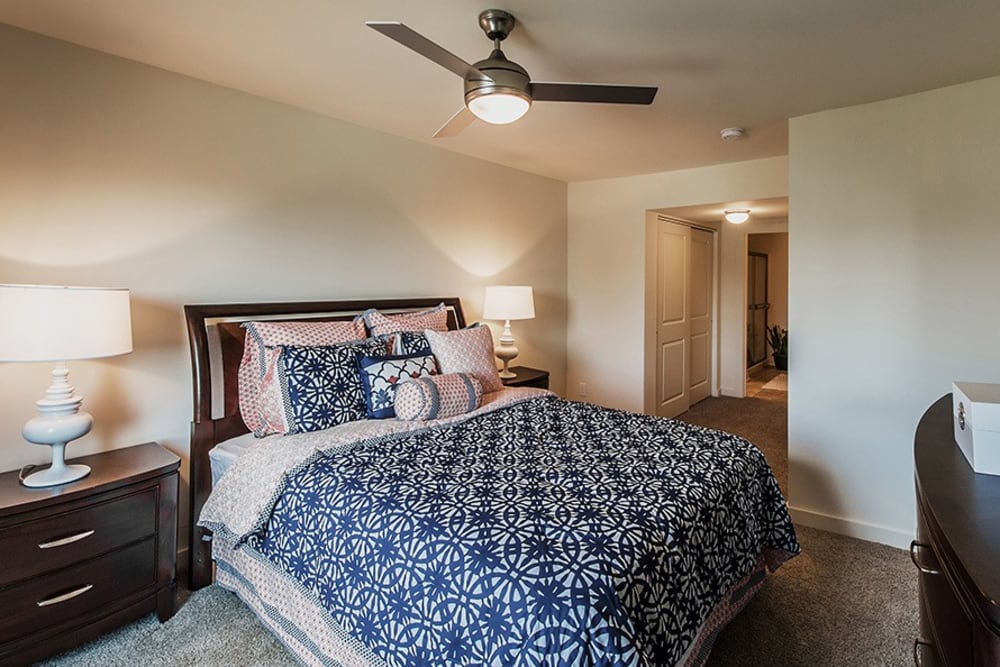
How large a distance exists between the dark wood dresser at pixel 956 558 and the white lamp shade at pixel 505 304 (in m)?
2.77

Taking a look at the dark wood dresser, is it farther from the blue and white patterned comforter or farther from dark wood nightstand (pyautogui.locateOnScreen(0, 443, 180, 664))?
dark wood nightstand (pyautogui.locateOnScreen(0, 443, 180, 664))

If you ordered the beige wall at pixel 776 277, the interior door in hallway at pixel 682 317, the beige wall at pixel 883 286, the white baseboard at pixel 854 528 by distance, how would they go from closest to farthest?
the beige wall at pixel 883 286, the white baseboard at pixel 854 528, the interior door in hallway at pixel 682 317, the beige wall at pixel 776 277

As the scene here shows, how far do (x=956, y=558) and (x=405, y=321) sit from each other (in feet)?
8.79

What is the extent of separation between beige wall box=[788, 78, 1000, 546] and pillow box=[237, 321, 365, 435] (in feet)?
9.08

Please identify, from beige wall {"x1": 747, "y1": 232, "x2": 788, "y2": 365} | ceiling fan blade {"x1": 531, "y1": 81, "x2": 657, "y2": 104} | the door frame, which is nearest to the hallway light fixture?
the door frame

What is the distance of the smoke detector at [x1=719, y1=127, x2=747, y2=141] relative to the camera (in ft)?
10.5

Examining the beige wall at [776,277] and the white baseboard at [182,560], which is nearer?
the white baseboard at [182,560]

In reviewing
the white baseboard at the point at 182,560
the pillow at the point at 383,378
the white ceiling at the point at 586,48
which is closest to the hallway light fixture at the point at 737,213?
the white ceiling at the point at 586,48

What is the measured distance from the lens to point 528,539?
4.36 ft

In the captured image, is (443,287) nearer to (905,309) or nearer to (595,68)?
(595,68)

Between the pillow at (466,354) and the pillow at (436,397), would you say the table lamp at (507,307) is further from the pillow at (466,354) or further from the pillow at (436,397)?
the pillow at (436,397)

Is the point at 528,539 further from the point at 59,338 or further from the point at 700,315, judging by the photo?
the point at 700,315

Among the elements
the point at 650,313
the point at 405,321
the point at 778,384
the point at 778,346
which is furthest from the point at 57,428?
the point at 778,346

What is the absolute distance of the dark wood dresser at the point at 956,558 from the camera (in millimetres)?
696
